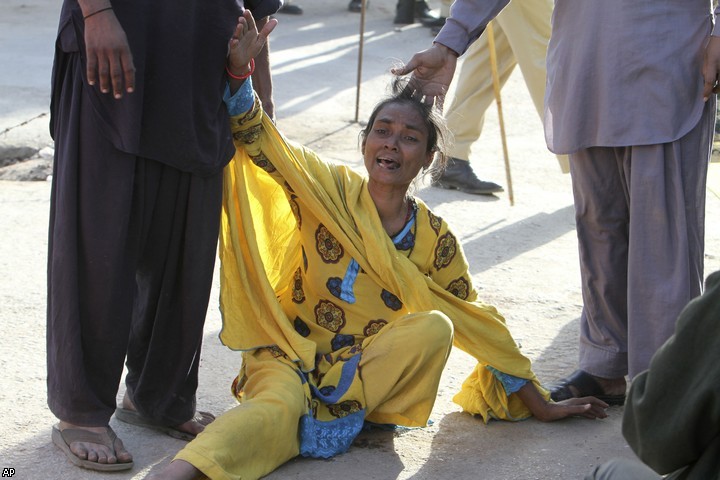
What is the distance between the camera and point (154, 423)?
3.24 m

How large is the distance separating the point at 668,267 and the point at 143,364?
1640 mm

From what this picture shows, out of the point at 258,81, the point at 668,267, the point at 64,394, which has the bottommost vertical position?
the point at 64,394

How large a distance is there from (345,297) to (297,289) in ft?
0.63

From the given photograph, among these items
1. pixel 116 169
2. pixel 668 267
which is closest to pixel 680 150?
pixel 668 267

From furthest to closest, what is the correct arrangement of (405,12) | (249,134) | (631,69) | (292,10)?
(292,10)
(405,12)
(631,69)
(249,134)

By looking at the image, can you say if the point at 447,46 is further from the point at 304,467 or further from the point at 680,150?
the point at 304,467

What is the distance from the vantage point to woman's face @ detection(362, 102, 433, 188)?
10.8ft

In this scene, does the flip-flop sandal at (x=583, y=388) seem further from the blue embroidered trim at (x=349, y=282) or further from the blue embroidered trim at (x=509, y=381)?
the blue embroidered trim at (x=349, y=282)

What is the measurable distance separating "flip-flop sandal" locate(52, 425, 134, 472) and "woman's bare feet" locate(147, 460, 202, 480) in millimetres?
206

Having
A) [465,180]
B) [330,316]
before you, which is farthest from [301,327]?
[465,180]

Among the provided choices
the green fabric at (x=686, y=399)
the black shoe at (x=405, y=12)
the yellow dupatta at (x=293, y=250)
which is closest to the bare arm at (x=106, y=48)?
the yellow dupatta at (x=293, y=250)

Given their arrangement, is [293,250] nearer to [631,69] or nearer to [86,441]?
[86,441]

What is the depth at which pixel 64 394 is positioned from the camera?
2.97m

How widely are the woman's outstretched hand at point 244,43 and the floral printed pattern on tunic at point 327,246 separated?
0.61m
